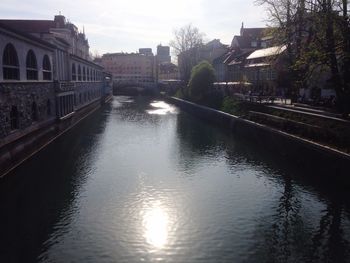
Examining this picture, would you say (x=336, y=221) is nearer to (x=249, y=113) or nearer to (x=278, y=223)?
(x=278, y=223)

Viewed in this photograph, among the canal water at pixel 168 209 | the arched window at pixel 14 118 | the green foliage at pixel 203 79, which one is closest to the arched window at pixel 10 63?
the arched window at pixel 14 118

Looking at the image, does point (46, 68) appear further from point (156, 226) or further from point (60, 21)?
point (60, 21)

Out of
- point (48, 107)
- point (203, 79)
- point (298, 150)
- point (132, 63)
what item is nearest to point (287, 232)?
point (298, 150)

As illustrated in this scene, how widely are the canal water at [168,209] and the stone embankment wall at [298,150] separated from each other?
2.33ft

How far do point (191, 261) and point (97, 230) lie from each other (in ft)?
14.7

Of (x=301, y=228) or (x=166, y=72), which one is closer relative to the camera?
(x=301, y=228)

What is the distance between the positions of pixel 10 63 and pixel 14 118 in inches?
139

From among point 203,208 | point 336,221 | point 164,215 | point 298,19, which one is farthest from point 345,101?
point 164,215

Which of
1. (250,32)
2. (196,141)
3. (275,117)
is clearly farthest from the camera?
(250,32)

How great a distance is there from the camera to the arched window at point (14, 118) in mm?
24466

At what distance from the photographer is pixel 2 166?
21.6 meters

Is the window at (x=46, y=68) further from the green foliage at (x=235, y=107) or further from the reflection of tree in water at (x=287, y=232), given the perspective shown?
the reflection of tree in water at (x=287, y=232)

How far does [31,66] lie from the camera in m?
29.3

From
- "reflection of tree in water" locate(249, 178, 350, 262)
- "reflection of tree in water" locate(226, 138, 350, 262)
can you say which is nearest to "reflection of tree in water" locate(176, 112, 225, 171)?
"reflection of tree in water" locate(226, 138, 350, 262)
